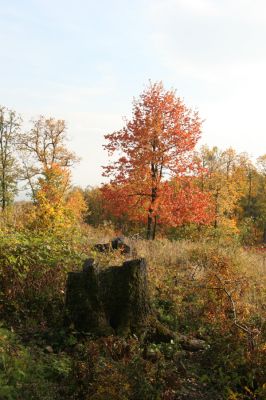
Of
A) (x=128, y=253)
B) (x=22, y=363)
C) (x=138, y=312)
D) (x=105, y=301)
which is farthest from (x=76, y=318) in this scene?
(x=128, y=253)

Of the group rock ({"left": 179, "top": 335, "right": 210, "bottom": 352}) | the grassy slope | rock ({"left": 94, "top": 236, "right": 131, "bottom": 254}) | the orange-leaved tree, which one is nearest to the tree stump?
the grassy slope

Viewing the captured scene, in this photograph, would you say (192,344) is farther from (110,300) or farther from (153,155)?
(153,155)

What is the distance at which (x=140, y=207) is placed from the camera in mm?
18344

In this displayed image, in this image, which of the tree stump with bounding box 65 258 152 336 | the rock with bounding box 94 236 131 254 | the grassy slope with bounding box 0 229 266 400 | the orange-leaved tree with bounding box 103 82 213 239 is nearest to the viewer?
the grassy slope with bounding box 0 229 266 400

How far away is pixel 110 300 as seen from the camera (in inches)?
247

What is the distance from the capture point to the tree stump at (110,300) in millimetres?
5980

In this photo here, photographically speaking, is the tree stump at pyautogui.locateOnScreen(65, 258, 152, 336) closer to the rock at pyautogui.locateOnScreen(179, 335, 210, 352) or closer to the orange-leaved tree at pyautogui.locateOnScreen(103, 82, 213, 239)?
the rock at pyautogui.locateOnScreen(179, 335, 210, 352)

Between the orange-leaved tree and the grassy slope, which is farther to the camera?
the orange-leaved tree

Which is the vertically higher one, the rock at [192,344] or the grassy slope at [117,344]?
the grassy slope at [117,344]

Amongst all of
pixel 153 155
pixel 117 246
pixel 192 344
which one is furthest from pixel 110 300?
pixel 153 155

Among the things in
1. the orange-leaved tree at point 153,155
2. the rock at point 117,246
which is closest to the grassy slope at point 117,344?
the rock at point 117,246

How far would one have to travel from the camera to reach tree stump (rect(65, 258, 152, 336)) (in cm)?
598

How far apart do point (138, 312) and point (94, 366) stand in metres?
1.87

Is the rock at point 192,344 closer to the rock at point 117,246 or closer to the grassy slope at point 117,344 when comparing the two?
the grassy slope at point 117,344
